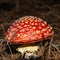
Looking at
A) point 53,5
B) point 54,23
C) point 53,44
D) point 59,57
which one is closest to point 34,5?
point 53,5

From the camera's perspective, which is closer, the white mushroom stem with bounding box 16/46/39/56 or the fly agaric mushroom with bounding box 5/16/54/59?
the fly agaric mushroom with bounding box 5/16/54/59

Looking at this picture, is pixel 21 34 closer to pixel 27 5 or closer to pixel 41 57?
pixel 41 57

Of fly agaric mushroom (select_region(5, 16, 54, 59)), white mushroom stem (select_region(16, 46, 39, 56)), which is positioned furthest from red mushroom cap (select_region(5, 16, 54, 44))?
white mushroom stem (select_region(16, 46, 39, 56))

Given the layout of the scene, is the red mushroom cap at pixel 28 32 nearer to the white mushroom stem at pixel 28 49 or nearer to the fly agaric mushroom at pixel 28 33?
the fly agaric mushroom at pixel 28 33

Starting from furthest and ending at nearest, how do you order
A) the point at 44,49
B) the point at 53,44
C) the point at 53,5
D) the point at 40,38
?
the point at 53,5 < the point at 53,44 < the point at 44,49 < the point at 40,38

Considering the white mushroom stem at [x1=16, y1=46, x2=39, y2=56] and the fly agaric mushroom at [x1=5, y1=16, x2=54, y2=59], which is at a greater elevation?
the fly agaric mushroom at [x1=5, y1=16, x2=54, y2=59]

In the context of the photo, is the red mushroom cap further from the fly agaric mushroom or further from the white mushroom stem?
the white mushroom stem

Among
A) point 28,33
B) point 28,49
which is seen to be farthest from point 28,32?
point 28,49

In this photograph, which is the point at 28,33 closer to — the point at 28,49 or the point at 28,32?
the point at 28,32
